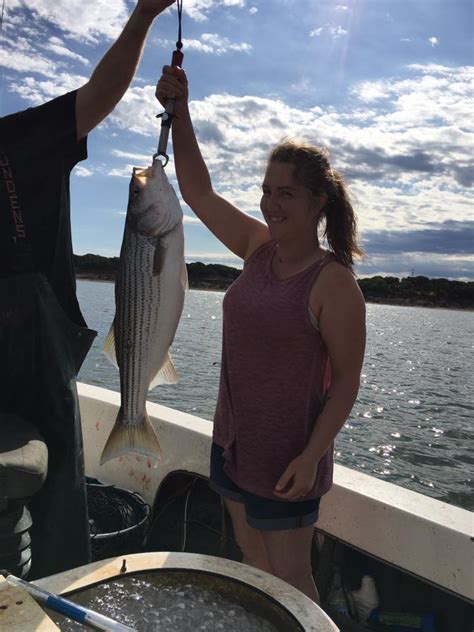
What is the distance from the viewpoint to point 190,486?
4.34m


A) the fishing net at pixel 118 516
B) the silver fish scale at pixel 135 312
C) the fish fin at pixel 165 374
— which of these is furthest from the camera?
the fishing net at pixel 118 516

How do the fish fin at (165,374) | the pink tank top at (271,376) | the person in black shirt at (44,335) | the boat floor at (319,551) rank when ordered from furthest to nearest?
the boat floor at (319,551)
the fish fin at (165,374)
the person in black shirt at (44,335)
the pink tank top at (271,376)

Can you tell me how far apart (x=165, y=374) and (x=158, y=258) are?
0.57 metres

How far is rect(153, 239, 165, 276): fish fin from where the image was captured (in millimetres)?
2738

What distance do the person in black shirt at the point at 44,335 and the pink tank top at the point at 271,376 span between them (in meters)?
0.74

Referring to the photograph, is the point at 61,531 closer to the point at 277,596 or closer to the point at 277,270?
the point at 277,596

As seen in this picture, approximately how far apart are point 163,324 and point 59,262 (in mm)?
565

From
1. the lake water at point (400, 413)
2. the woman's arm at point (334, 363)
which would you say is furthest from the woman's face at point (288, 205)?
the lake water at point (400, 413)

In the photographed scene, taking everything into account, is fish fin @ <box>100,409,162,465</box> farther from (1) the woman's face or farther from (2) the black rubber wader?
(1) the woman's face

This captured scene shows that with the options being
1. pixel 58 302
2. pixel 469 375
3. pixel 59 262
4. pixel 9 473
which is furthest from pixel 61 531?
pixel 469 375

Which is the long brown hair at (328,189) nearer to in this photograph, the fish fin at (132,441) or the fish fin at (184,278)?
the fish fin at (184,278)

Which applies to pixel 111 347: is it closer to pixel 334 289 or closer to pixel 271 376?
pixel 271 376

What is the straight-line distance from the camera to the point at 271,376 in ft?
8.57

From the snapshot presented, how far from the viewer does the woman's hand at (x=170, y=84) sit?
2.86 meters
